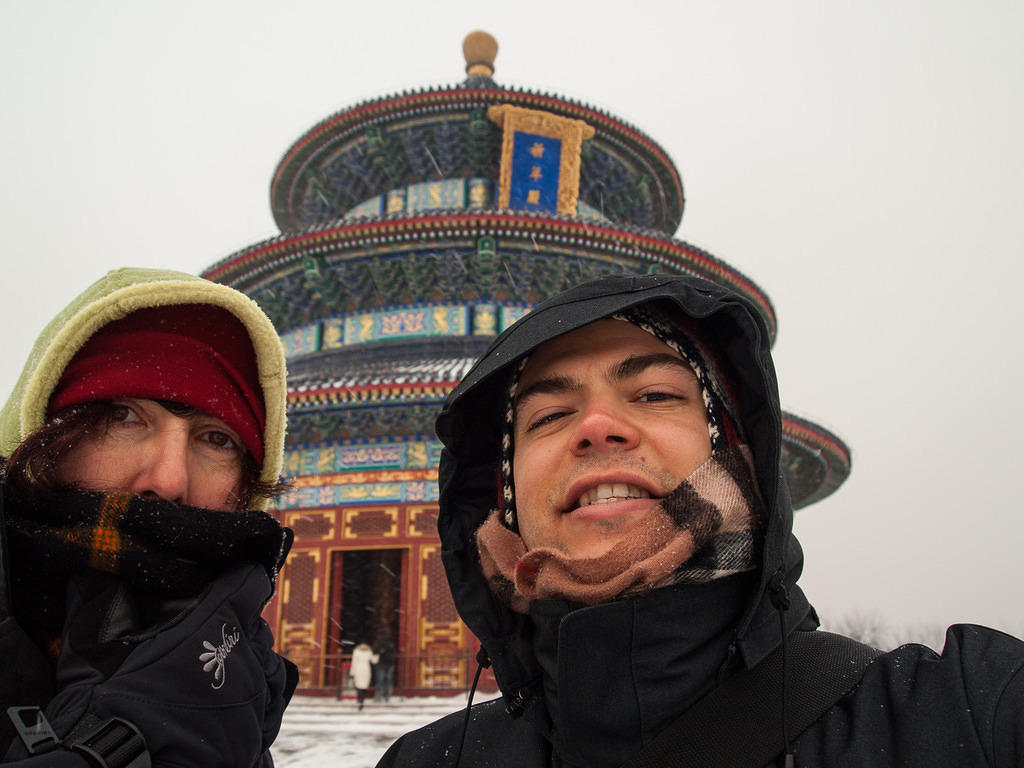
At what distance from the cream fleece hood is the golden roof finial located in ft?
56.3

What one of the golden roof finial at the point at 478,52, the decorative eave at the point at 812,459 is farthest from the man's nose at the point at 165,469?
the golden roof finial at the point at 478,52

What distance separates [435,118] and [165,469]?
1447 cm

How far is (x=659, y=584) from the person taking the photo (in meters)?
1.54

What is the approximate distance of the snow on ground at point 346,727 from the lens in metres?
6.62

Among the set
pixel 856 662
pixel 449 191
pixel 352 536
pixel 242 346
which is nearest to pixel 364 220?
pixel 449 191

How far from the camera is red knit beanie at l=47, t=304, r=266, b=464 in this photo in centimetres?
188

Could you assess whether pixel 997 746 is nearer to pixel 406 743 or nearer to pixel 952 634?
pixel 952 634

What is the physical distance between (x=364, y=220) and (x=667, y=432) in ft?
38.4

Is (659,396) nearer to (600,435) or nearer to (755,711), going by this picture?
(600,435)

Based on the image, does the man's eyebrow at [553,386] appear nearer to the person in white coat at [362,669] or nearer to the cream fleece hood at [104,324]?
the cream fleece hood at [104,324]

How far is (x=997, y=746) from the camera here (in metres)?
1.24

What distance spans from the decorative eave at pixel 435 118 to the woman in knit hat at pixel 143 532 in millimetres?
13737

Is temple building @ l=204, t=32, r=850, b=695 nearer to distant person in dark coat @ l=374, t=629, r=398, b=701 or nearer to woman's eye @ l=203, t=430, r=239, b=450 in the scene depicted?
distant person in dark coat @ l=374, t=629, r=398, b=701

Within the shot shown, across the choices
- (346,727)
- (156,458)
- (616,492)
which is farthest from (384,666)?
(616,492)
